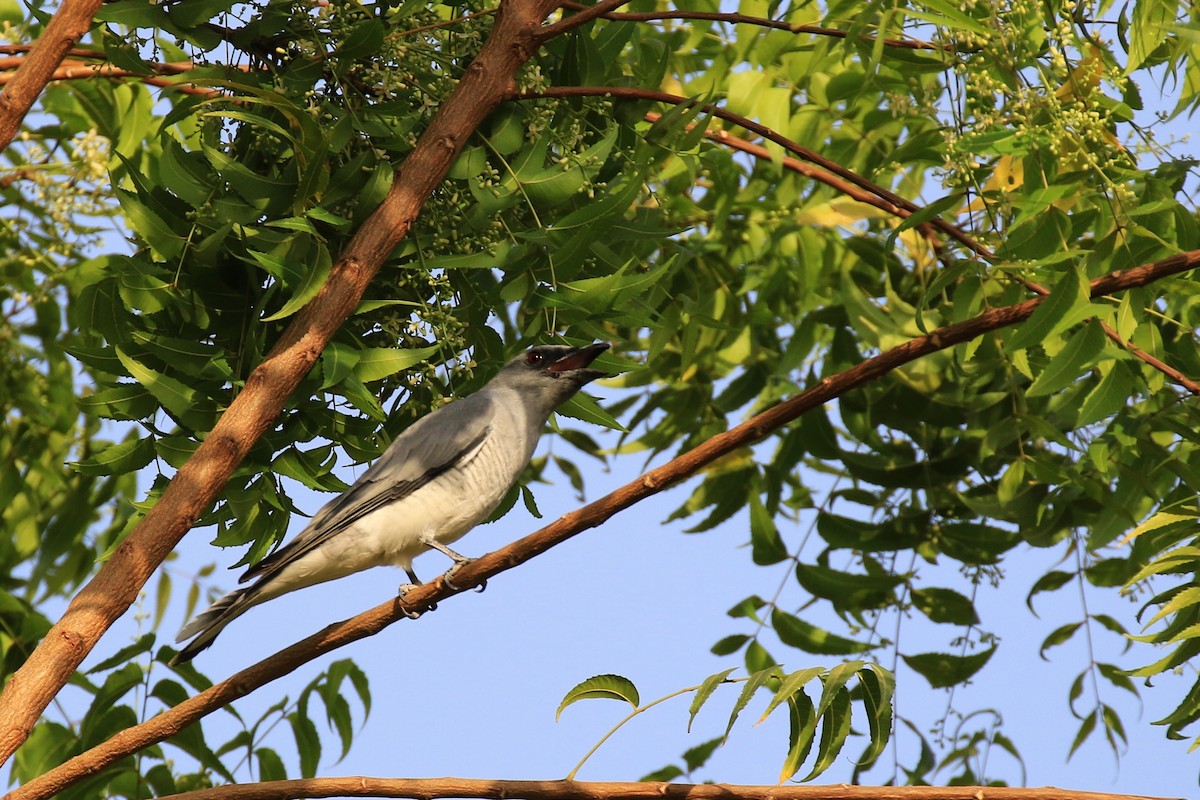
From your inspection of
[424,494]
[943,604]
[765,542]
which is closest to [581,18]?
[424,494]

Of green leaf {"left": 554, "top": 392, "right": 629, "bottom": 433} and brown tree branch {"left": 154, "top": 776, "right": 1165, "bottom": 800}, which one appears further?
green leaf {"left": 554, "top": 392, "right": 629, "bottom": 433}

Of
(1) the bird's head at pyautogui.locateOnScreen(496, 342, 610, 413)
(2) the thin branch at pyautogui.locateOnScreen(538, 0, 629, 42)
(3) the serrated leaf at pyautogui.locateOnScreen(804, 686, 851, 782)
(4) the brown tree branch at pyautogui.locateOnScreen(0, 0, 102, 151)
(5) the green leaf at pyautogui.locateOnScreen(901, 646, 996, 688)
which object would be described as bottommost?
(3) the serrated leaf at pyautogui.locateOnScreen(804, 686, 851, 782)

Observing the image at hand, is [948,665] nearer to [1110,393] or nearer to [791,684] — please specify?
[1110,393]

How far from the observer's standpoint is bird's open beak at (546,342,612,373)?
450 cm

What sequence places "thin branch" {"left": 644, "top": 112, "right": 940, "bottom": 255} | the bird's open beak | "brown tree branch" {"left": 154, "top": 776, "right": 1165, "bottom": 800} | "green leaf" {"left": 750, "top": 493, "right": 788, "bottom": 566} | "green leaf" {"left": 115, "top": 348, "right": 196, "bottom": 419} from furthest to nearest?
"green leaf" {"left": 750, "top": 493, "right": 788, "bottom": 566}, the bird's open beak, "thin branch" {"left": 644, "top": 112, "right": 940, "bottom": 255}, "green leaf" {"left": 115, "top": 348, "right": 196, "bottom": 419}, "brown tree branch" {"left": 154, "top": 776, "right": 1165, "bottom": 800}

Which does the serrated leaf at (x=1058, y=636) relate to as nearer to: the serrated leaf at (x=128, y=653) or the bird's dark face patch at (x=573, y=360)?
the bird's dark face patch at (x=573, y=360)

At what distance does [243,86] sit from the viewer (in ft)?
8.76

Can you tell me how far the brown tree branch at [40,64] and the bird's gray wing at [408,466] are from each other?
5.51 feet

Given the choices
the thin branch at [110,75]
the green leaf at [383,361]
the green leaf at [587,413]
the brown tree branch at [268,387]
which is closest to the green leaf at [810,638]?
the green leaf at [587,413]

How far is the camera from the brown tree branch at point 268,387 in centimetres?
259

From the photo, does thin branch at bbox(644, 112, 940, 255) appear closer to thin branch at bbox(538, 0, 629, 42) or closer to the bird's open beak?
thin branch at bbox(538, 0, 629, 42)

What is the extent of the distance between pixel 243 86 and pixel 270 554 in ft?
5.07

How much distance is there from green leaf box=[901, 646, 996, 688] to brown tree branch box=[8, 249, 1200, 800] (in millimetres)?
2440

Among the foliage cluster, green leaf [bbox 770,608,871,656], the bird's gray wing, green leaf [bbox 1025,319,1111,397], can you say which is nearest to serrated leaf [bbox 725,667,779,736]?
the foliage cluster
